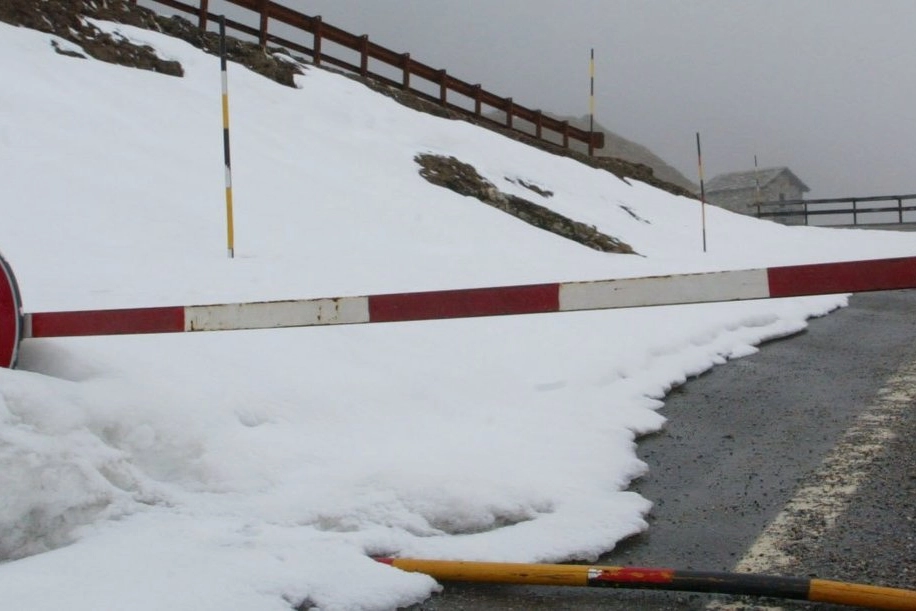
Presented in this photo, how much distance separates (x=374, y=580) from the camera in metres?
2.84

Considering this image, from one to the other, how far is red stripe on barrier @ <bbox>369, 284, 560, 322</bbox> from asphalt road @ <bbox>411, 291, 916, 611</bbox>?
99 centimetres

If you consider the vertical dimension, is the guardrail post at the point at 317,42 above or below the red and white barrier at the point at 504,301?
above

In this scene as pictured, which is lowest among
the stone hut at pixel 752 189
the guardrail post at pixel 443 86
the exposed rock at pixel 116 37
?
the exposed rock at pixel 116 37

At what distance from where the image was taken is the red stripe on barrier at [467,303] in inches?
131

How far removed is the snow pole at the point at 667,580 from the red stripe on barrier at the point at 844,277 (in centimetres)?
94

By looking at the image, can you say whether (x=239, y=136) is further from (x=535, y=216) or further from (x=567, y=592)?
(x=567, y=592)

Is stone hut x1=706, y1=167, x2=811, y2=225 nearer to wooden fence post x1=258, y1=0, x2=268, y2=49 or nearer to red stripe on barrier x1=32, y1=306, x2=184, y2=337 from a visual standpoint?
wooden fence post x1=258, y1=0, x2=268, y2=49

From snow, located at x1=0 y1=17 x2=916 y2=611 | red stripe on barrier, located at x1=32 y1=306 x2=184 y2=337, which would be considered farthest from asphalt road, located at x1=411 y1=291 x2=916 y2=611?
red stripe on barrier, located at x1=32 y1=306 x2=184 y2=337

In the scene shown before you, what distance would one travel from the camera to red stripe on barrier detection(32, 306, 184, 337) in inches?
146

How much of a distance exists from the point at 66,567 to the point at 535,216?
1139 centimetres

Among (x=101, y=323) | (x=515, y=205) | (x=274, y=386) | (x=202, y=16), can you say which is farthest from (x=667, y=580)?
(x=202, y=16)

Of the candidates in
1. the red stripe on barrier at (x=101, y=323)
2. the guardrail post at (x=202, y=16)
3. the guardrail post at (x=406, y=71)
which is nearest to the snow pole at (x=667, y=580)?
the red stripe on barrier at (x=101, y=323)

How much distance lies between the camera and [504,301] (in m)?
3.35

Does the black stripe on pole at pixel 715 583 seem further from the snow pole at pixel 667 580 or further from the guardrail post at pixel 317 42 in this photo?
the guardrail post at pixel 317 42
